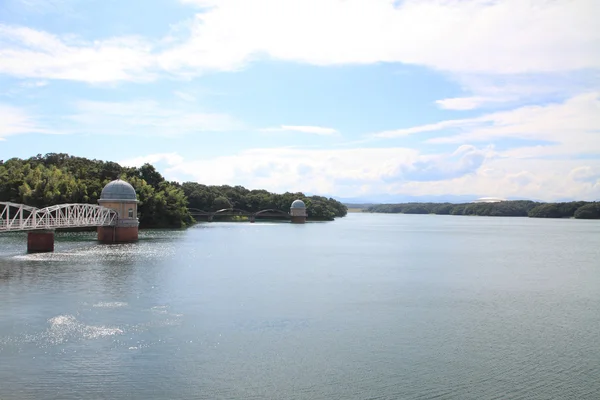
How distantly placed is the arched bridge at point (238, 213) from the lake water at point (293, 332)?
100930 mm

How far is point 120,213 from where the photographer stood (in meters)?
67.1

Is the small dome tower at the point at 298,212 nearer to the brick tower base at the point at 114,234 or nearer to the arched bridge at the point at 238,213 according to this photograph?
the arched bridge at the point at 238,213

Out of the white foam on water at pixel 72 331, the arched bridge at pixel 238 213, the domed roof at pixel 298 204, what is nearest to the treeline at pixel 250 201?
the arched bridge at pixel 238 213

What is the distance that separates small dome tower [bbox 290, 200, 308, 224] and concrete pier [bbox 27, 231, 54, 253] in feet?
327

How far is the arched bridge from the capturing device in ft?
467

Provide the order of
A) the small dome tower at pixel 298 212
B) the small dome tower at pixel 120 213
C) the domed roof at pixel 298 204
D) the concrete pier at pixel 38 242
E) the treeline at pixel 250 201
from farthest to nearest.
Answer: the treeline at pixel 250 201, the domed roof at pixel 298 204, the small dome tower at pixel 298 212, the small dome tower at pixel 120 213, the concrete pier at pixel 38 242

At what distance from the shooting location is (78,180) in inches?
3415

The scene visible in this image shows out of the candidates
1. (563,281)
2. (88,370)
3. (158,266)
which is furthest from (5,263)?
(563,281)

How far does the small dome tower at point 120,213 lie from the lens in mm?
65375

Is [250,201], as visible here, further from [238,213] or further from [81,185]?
[81,185]

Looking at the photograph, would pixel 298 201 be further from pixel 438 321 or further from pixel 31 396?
pixel 31 396

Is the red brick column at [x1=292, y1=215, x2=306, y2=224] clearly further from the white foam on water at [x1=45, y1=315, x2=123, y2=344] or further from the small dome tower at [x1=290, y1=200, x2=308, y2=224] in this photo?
the white foam on water at [x1=45, y1=315, x2=123, y2=344]

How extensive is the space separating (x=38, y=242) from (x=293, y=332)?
36.4 metres

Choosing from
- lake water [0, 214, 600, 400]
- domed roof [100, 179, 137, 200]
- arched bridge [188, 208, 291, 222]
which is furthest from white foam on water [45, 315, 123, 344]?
arched bridge [188, 208, 291, 222]
